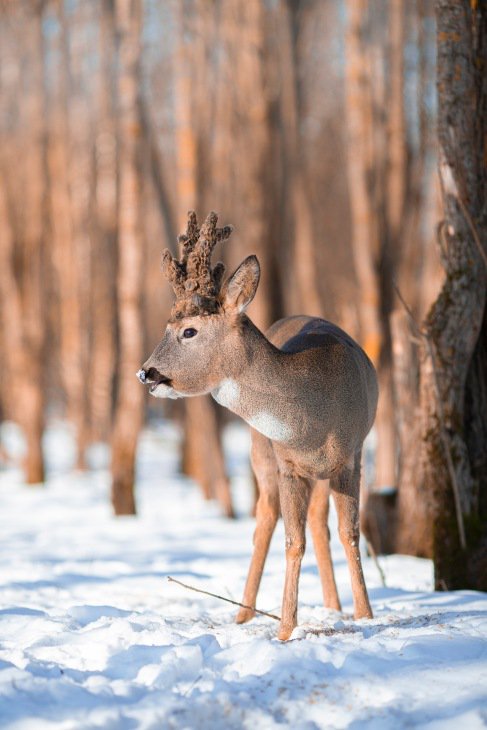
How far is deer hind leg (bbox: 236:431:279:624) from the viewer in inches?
233

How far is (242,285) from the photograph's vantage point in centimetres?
495

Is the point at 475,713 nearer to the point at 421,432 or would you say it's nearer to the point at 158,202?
the point at 421,432

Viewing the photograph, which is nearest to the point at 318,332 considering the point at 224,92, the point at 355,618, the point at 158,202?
the point at 355,618

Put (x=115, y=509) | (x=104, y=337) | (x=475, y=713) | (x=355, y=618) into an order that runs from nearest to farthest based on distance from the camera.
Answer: (x=475, y=713)
(x=355, y=618)
(x=115, y=509)
(x=104, y=337)

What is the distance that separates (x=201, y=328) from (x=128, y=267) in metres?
7.89

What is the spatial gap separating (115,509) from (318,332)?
Result: 24.5 feet

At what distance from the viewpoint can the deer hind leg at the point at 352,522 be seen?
540 centimetres

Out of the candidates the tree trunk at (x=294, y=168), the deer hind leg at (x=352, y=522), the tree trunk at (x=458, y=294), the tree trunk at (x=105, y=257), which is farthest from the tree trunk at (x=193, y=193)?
the deer hind leg at (x=352, y=522)

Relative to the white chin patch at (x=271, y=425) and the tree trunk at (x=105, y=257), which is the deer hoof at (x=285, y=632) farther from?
the tree trunk at (x=105, y=257)

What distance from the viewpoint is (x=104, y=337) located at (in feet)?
73.3

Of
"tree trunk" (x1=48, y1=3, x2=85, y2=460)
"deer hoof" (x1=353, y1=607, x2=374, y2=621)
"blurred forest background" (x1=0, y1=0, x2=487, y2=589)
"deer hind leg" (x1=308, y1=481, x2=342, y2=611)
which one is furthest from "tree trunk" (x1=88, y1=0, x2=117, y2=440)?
"deer hoof" (x1=353, y1=607, x2=374, y2=621)

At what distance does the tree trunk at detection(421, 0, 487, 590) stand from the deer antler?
2.27m

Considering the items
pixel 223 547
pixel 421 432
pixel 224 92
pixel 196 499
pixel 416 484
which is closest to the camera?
pixel 421 432

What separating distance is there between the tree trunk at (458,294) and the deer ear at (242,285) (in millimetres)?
2189
